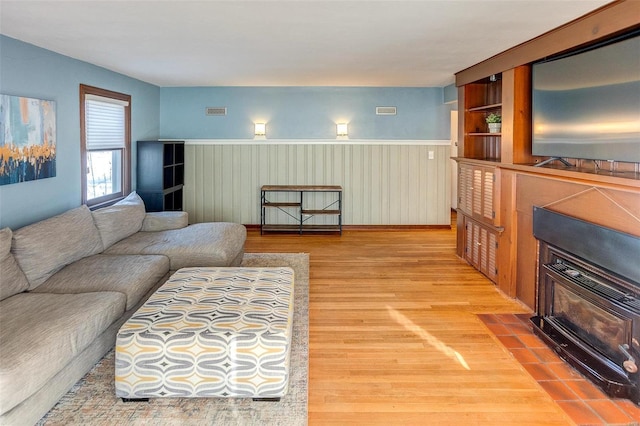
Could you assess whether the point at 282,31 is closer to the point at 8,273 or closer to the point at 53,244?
the point at 53,244

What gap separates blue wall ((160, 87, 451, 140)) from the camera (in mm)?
7602

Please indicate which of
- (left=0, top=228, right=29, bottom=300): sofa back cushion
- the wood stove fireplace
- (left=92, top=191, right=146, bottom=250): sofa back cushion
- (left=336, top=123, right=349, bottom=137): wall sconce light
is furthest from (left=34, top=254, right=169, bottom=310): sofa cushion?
(left=336, top=123, right=349, bottom=137): wall sconce light

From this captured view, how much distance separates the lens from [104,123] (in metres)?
5.67

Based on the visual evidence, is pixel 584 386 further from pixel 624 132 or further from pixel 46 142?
pixel 46 142

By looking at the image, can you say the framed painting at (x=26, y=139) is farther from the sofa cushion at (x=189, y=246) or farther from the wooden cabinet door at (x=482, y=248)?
the wooden cabinet door at (x=482, y=248)

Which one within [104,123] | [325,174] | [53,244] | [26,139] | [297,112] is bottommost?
[53,244]

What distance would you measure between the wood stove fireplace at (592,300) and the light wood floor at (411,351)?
0.39 m

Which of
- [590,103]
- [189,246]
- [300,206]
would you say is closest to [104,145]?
[189,246]

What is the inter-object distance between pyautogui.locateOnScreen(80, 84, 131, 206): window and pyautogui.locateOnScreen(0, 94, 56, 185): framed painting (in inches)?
25.3

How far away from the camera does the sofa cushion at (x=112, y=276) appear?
3.34 meters

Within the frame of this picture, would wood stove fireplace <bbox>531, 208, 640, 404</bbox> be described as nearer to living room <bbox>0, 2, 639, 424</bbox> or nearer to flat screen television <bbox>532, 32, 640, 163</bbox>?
flat screen television <bbox>532, 32, 640, 163</bbox>

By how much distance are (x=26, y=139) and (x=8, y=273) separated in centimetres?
141

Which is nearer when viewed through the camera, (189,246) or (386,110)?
(189,246)

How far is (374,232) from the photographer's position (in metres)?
7.71
